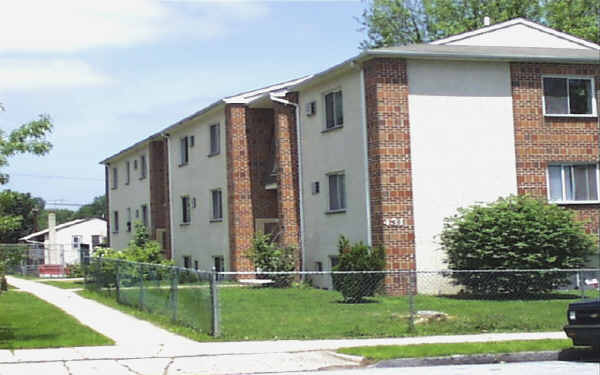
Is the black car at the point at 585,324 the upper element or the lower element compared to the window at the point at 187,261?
lower

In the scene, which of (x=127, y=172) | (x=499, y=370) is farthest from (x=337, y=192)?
(x=127, y=172)

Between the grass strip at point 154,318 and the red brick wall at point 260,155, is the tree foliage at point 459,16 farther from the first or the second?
the grass strip at point 154,318

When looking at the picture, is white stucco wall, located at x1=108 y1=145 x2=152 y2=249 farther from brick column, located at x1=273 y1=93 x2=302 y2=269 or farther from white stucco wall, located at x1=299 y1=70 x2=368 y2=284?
white stucco wall, located at x1=299 y1=70 x2=368 y2=284

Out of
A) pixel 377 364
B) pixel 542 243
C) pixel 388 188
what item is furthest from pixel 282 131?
pixel 377 364

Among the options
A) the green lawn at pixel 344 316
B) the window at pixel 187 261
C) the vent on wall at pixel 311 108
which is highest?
the vent on wall at pixel 311 108

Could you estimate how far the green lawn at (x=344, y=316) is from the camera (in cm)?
1520

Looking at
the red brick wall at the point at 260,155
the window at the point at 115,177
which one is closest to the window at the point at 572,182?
the red brick wall at the point at 260,155

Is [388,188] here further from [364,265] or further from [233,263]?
[233,263]

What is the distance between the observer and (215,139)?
107ft

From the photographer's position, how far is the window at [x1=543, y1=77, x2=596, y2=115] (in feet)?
81.4

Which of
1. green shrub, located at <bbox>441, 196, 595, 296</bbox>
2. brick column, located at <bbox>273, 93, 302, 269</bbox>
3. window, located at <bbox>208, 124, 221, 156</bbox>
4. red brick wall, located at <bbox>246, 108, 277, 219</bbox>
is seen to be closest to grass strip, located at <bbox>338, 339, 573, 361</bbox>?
green shrub, located at <bbox>441, 196, 595, 296</bbox>

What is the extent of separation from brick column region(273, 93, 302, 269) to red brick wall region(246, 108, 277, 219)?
2610mm

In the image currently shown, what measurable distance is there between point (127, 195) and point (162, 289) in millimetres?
28065

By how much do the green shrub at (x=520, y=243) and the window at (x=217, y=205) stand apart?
40.0 feet
